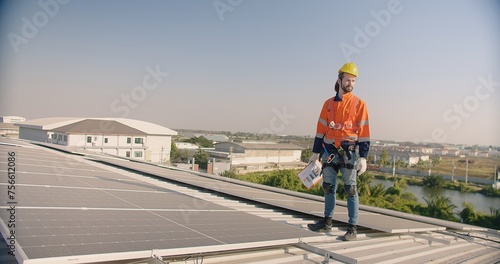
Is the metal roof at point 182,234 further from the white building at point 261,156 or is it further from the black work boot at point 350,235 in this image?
the white building at point 261,156

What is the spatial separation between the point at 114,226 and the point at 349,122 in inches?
108

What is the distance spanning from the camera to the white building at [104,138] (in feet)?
116

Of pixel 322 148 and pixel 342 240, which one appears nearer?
pixel 342 240

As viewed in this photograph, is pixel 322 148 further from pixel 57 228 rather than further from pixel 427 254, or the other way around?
pixel 57 228

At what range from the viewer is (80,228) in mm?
2615

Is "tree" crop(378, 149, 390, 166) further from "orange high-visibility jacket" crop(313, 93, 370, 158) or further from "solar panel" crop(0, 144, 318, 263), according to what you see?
"solar panel" crop(0, 144, 318, 263)

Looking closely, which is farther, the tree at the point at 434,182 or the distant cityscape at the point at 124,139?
the tree at the point at 434,182

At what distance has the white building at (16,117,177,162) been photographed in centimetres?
3528

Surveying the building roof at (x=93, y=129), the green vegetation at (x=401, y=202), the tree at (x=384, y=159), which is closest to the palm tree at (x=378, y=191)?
the green vegetation at (x=401, y=202)

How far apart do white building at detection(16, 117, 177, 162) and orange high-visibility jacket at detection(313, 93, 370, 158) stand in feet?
105

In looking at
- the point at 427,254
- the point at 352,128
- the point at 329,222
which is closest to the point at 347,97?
the point at 352,128

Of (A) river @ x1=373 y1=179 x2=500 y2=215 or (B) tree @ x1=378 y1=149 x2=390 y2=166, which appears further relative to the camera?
(B) tree @ x1=378 y1=149 x2=390 y2=166

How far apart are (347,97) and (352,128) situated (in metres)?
0.38

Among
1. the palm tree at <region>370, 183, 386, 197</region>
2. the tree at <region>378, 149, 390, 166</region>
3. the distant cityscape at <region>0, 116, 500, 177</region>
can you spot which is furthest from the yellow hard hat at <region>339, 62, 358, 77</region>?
the tree at <region>378, 149, 390, 166</region>
